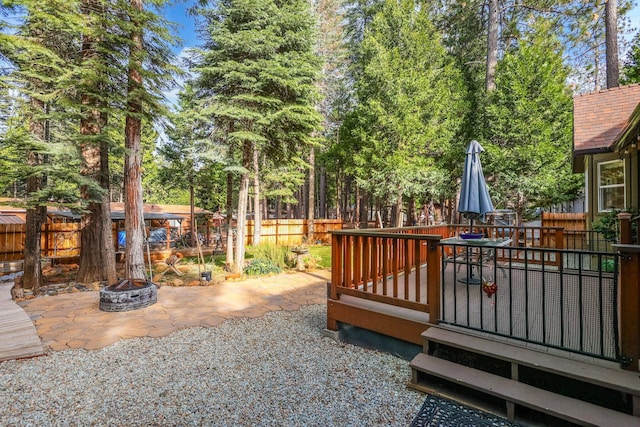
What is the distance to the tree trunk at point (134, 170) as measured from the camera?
5.86 meters

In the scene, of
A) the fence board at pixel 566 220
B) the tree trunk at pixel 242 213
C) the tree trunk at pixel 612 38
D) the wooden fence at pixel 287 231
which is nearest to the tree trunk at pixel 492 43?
the tree trunk at pixel 612 38

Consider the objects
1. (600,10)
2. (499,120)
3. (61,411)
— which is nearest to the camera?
(61,411)

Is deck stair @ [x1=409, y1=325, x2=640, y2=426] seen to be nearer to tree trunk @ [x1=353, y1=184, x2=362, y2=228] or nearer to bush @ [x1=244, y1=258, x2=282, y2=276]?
bush @ [x1=244, y1=258, x2=282, y2=276]

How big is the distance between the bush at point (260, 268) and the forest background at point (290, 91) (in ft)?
1.35

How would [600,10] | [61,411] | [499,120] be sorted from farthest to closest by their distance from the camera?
[600,10] → [499,120] → [61,411]

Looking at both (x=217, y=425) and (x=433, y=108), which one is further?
(x=433, y=108)

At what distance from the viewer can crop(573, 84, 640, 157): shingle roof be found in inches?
277

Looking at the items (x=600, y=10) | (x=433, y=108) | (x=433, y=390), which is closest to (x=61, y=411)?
(x=433, y=390)

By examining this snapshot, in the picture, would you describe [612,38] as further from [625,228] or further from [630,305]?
[630,305]

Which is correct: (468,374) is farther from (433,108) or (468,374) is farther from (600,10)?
(600,10)

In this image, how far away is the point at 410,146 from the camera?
43.0 feet

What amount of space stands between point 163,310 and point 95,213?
382 centimetres

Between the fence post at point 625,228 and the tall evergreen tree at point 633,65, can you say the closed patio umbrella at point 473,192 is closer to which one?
the fence post at point 625,228

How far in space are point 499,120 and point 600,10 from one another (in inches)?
253
